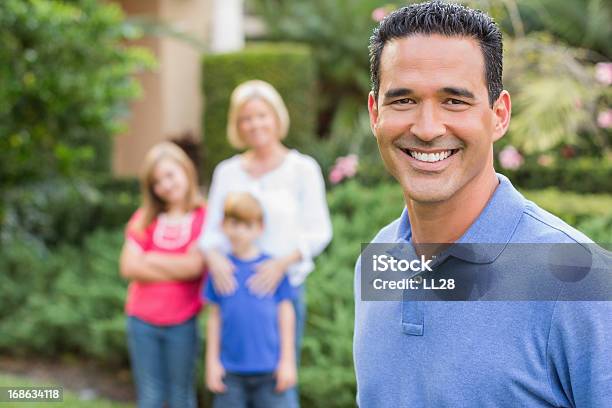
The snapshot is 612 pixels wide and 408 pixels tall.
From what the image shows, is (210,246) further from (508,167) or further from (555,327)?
(508,167)

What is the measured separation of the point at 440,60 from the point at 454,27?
0.06 m

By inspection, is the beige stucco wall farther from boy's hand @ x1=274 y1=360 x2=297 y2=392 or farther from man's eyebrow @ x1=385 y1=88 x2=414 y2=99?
man's eyebrow @ x1=385 y1=88 x2=414 y2=99

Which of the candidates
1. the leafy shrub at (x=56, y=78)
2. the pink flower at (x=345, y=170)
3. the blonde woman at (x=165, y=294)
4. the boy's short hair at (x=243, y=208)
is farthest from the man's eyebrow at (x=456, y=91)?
the pink flower at (x=345, y=170)

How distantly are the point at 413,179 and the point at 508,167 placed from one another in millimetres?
6212

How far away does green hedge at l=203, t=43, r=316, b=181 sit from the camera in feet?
34.1

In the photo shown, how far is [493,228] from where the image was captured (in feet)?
4.76

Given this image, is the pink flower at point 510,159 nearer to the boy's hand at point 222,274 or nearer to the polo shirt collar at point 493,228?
the boy's hand at point 222,274

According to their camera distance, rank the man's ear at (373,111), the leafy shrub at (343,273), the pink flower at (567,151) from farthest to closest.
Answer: the pink flower at (567,151), the leafy shrub at (343,273), the man's ear at (373,111)

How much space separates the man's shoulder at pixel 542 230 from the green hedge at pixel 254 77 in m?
8.86

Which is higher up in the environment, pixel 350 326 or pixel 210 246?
pixel 210 246

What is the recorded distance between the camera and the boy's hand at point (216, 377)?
3.91 meters

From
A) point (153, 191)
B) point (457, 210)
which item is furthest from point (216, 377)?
point (457, 210)

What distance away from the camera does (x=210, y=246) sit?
13.5 feet

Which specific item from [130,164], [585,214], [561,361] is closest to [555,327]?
[561,361]
